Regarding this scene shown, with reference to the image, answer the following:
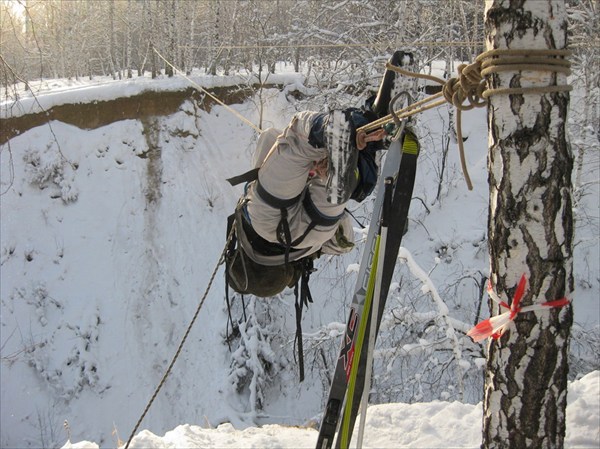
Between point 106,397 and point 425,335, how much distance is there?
262 inches

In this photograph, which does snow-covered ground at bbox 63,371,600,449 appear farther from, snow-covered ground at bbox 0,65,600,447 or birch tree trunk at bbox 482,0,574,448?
snow-covered ground at bbox 0,65,600,447

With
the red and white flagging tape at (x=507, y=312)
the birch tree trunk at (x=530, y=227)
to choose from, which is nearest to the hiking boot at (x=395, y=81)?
the birch tree trunk at (x=530, y=227)

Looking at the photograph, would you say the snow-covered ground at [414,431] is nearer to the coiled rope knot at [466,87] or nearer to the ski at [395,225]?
the ski at [395,225]

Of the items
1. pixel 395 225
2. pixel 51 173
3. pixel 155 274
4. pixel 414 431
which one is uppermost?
pixel 395 225

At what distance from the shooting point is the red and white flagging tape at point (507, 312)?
1.65 m

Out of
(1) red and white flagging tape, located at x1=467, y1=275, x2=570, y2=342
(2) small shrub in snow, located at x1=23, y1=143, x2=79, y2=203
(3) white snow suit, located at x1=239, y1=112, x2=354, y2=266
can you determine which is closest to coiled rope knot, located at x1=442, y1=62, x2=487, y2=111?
(1) red and white flagging tape, located at x1=467, y1=275, x2=570, y2=342

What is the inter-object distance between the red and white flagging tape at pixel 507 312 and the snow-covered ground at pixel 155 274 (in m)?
5.70

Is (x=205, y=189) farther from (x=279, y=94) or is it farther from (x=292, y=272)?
(x=292, y=272)

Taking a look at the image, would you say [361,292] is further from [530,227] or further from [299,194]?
[299,194]

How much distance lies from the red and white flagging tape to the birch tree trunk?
0.7 inches

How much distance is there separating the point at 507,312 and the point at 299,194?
120 centimetres

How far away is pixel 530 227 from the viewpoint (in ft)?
5.42

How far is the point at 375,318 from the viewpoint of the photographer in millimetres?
1723

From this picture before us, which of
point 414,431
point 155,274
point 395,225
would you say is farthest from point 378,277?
point 155,274
